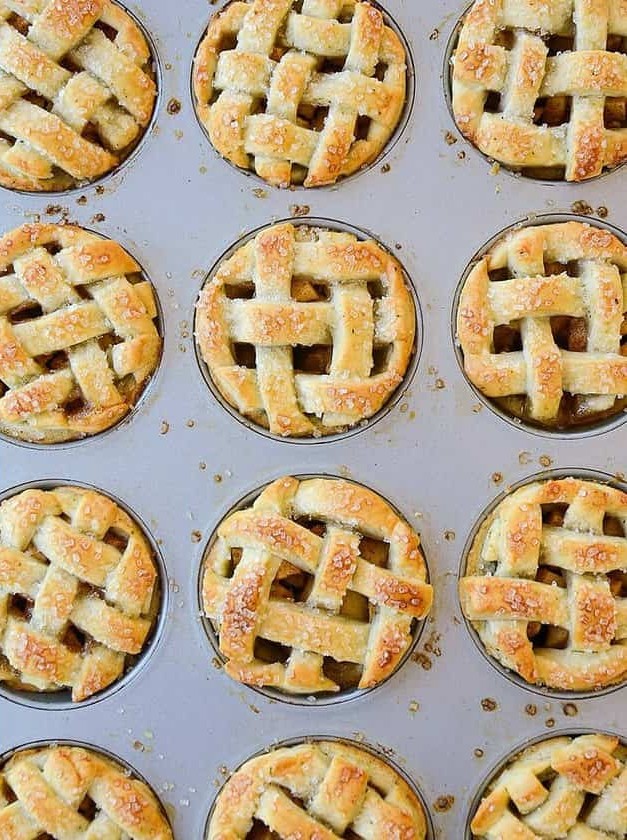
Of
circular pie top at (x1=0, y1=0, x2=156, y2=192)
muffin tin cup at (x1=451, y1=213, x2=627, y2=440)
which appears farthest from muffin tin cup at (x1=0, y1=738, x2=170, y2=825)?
circular pie top at (x1=0, y1=0, x2=156, y2=192)

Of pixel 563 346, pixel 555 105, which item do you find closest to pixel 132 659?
pixel 563 346

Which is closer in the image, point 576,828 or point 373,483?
point 576,828

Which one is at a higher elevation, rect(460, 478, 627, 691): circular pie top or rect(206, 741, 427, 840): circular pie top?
rect(460, 478, 627, 691): circular pie top

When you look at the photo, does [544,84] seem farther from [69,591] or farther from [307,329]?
[69,591]

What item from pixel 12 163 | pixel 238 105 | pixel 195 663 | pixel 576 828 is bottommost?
pixel 576 828

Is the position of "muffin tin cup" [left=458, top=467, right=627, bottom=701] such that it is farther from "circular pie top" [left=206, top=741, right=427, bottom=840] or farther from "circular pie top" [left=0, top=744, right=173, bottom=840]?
"circular pie top" [left=0, top=744, right=173, bottom=840]

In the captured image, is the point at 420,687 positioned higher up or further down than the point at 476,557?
further down

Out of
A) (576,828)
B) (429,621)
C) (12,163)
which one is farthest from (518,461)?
(12,163)

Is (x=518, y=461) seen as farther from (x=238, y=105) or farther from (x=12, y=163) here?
(x=12, y=163)
